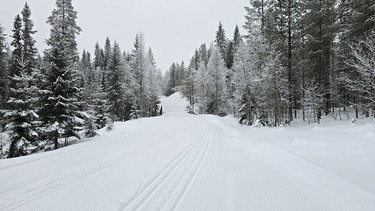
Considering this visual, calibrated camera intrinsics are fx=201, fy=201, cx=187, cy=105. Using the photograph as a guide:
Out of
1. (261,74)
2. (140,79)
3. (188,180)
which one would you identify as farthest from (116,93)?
(188,180)

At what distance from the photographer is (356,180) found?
438cm

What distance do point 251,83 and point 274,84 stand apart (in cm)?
337

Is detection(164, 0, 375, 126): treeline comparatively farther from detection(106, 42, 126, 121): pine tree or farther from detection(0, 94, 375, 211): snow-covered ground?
detection(106, 42, 126, 121): pine tree

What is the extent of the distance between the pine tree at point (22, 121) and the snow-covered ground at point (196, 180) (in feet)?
17.8

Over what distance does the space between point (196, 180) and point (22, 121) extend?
11.4 metres

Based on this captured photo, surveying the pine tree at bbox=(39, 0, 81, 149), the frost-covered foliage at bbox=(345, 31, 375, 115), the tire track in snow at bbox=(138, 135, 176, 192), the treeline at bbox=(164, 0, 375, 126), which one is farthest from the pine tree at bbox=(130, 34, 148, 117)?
the frost-covered foliage at bbox=(345, 31, 375, 115)

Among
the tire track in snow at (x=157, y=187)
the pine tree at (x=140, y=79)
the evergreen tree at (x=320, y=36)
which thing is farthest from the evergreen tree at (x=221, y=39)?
the tire track in snow at (x=157, y=187)

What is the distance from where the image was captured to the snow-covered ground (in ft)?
11.5

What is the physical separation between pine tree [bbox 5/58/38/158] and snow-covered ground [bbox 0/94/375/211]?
17.8 feet

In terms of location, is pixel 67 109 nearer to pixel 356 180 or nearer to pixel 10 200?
pixel 10 200

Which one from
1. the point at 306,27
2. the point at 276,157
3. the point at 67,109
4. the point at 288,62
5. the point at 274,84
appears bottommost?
the point at 276,157

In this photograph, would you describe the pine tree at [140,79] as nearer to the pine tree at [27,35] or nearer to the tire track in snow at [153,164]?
the pine tree at [27,35]

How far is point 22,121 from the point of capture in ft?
36.6

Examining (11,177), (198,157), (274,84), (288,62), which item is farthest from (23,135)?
(288,62)
